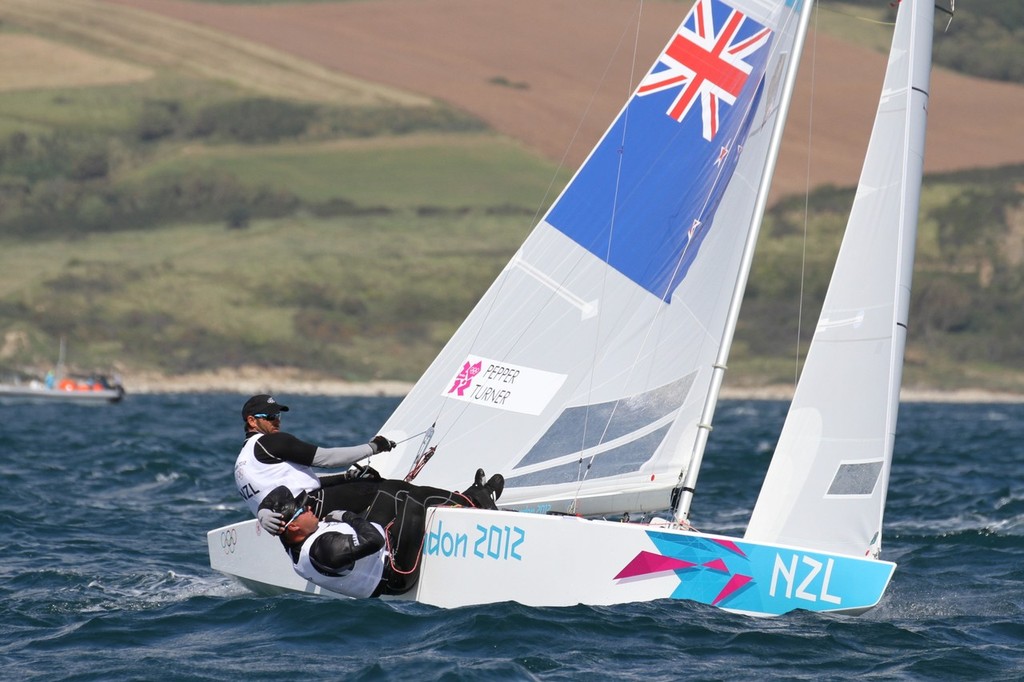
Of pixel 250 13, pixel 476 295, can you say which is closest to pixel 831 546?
pixel 476 295

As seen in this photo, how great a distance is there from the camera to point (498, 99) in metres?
104

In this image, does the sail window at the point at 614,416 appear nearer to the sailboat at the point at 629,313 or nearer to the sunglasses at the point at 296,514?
the sailboat at the point at 629,313

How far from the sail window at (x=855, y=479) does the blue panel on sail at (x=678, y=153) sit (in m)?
2.16

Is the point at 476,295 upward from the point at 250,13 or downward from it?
downward

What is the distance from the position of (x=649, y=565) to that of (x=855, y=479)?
1776mm

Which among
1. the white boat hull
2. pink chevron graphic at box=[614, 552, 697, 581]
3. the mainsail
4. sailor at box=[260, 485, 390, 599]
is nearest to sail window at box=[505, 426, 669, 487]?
the mainsail

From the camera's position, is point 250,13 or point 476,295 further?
point 250,13

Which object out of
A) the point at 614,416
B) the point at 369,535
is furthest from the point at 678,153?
the point at 369,535

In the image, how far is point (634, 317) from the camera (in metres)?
12.2

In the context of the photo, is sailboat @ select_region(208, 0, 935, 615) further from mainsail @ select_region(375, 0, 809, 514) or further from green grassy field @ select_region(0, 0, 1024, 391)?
green grassy field @ select_region(0, 0, 1024, 391)

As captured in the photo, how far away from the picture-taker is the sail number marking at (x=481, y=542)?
10.8 meters

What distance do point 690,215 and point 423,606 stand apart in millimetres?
3982

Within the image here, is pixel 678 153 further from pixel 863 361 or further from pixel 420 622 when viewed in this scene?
pixel 420 622

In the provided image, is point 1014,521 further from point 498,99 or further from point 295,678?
point 498,99
